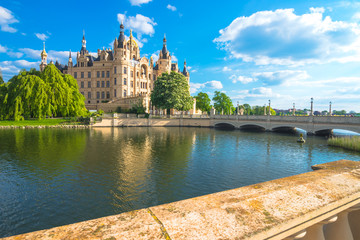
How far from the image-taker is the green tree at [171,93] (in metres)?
58.2

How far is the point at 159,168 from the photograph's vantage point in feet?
53.5

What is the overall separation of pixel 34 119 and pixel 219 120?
49032 mm

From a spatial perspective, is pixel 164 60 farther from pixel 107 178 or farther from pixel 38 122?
pixel 107 178

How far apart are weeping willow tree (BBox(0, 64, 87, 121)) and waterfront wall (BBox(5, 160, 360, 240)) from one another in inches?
2201

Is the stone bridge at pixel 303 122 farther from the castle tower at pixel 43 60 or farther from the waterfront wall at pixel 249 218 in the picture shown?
the castle tower at pixel 43 60

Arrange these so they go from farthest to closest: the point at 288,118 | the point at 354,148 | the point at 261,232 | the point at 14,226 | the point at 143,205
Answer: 1. the point at 288,118
2. the point at 354,148
3. the point at 143,205
4. the point at 14,226
5. the point at 261,232

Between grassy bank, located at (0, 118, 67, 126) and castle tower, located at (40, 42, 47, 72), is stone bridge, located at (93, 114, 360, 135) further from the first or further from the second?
castle tower, located at (40, 42, 47, 72)

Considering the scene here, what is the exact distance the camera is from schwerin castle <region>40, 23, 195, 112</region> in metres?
74.9

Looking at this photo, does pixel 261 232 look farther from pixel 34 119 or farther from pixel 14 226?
pixel 34 119

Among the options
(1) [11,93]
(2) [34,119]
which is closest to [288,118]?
(2) [34,119]

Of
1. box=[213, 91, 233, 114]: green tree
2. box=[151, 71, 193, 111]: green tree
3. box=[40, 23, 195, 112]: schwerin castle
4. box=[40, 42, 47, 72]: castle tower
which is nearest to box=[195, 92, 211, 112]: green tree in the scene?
box=[213, 91, 233, 114]: green tree

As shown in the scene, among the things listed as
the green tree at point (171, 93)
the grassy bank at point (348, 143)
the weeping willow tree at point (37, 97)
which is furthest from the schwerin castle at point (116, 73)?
the grassy bank at point (348, 143)

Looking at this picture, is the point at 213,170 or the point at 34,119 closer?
the point at 213,170

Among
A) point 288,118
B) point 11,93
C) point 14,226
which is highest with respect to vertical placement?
point 11,93
